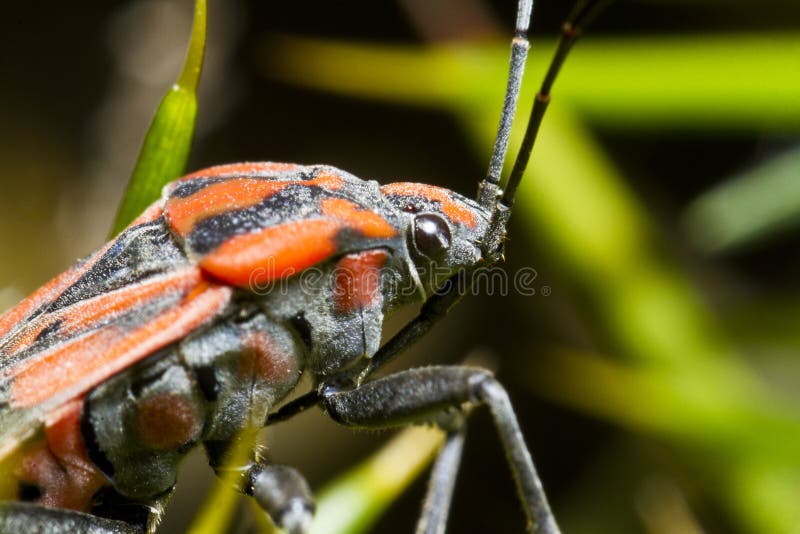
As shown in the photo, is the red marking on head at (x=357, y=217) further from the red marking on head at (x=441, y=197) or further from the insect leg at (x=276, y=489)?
the insect leg at (x=276, y=489)

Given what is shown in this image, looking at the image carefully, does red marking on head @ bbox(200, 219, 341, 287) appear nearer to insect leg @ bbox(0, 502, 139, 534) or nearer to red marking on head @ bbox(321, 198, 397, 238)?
red marking on head @ bbox(321, 198, 397, 238)

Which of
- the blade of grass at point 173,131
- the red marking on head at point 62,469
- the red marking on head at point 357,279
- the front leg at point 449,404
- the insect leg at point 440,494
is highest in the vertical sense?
the blade of grass at point 173,131

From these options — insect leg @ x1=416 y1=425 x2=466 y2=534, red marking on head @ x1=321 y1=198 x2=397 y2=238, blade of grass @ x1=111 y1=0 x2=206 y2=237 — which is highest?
blade of grass @ x1=111 y1=0 x2=206 y2=237

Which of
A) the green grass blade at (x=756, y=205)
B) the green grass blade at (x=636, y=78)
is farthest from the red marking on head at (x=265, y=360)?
the green grass blade at (x=756, y=205)

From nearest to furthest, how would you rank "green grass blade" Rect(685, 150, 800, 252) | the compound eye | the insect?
the insect → the compound eye → "green grass blade" Rect(685, 150, 800, 252)

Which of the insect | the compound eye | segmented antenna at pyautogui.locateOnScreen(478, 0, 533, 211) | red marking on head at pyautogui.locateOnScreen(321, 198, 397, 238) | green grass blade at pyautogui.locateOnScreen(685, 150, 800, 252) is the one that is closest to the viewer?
the insect

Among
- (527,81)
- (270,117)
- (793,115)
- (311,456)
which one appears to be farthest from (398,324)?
(793,115)

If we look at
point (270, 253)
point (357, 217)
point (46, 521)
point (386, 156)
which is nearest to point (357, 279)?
point (357, 217)

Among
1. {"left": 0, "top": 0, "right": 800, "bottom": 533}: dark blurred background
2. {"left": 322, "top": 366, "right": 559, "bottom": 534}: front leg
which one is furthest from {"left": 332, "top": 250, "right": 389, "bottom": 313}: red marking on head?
{"left": 0, "top": 0, "right": 800, "bottom": 533}: dark blurred background

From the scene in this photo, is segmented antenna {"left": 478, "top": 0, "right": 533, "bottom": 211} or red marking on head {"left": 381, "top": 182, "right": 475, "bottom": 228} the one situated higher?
segmented antenna {"left": 478, "top": 0, "right": 533, "bottom": 211}
